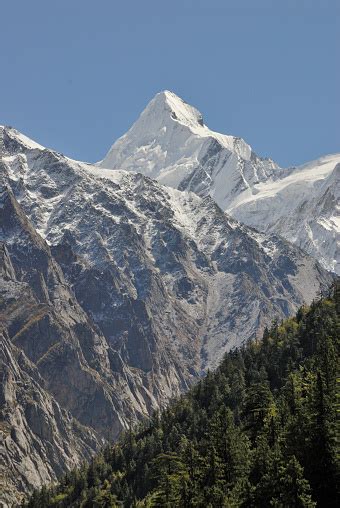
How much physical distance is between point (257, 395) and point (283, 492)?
40933mm

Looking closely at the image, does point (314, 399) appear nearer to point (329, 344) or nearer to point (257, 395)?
point (257, 395)

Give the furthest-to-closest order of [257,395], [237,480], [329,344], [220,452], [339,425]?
[329,344], [257,395], [220,452], [237,480], [339,425]

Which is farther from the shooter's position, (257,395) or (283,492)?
(257,395)

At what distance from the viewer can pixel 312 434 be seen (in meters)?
112

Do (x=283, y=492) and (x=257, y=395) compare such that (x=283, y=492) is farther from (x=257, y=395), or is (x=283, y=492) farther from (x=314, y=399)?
(x=257, y=395)

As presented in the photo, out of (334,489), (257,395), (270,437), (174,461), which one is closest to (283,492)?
(334,489)

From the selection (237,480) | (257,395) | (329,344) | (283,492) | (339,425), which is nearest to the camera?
(283,492)

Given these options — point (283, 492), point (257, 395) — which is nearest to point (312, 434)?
point (283, 492)

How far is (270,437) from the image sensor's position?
422ft

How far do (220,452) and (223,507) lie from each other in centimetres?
1912

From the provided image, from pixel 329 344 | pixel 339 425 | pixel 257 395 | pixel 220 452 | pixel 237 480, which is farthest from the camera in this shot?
pixel 329 344

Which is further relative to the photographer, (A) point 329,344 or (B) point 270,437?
(A) point 329,344

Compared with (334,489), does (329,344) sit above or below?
above

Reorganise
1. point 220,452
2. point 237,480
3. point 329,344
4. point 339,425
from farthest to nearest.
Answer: point 329,344 < point 220,452 < point 237,480 < point 339,425
